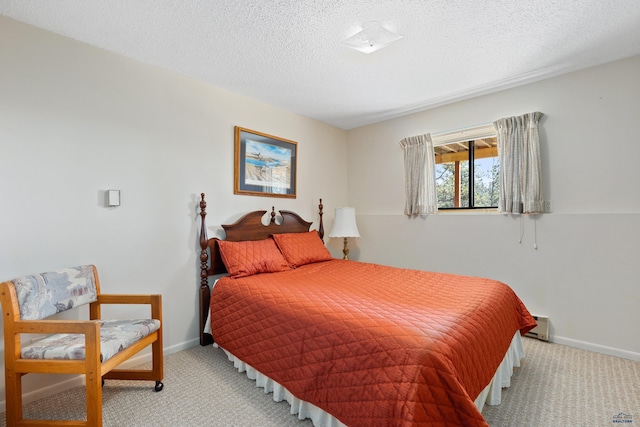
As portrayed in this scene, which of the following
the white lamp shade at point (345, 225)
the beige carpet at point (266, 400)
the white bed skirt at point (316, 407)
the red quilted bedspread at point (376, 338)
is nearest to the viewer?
the red quilted bedspread at point (376, 338)

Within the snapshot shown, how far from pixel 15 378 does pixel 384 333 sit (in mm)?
1898

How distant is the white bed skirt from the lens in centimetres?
158

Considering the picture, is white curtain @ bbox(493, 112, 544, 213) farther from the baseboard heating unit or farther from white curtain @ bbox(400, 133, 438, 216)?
the baseboard heating unit

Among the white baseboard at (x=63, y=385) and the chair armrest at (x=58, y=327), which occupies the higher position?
the chair armrest at (x=58, y=327)

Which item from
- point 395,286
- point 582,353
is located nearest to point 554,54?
point 395,286

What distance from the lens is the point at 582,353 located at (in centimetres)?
251

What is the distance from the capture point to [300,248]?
3.21 m

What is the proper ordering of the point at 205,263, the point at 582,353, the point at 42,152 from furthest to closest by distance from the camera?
the point at 205,263, the point at 582,353, the point at 42,152

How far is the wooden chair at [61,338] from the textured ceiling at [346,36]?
1663 mm

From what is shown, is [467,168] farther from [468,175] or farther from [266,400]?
[266,400]

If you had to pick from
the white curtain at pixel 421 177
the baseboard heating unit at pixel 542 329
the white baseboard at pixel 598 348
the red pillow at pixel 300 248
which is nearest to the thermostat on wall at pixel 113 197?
the red pillow at pixel 300 248

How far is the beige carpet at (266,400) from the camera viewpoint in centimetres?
169

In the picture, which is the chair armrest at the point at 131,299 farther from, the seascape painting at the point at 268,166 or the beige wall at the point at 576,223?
the beige wall at the point at 576,223

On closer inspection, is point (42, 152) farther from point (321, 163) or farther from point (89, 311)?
point (321, 163)
